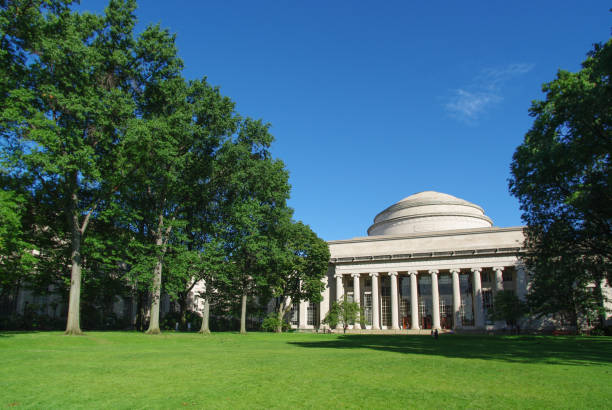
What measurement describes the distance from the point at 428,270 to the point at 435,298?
392 cm

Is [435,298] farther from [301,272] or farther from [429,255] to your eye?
[301,272]

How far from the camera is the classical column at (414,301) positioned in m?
60.5

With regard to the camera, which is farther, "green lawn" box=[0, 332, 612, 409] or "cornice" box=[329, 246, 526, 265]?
"cornice" box=[329, 246, 526, 265]

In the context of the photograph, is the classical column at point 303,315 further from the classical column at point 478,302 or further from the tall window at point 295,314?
the classical column at point 478,302

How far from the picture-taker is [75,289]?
27406 millimetres

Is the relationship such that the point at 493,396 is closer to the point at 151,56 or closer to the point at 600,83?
the point at 600,83

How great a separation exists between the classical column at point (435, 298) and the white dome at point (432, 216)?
10221 millimetres

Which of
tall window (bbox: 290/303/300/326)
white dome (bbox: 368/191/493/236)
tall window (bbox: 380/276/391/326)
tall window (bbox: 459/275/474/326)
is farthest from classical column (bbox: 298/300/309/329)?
tall window (bbox: 459/275/474/326)

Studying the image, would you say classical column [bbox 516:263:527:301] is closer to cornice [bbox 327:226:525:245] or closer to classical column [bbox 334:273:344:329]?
cornice [bbox 327:226:525:245]

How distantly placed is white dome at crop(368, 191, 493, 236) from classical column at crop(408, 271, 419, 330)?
1035 cm

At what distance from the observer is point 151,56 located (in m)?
30.9

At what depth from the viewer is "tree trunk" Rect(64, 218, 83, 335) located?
88.9 feet

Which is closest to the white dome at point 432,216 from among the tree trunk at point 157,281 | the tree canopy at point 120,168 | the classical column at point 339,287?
the classical column at point 339,287

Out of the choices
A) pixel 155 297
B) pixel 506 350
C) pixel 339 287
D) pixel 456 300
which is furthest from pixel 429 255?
pixel 155 297
